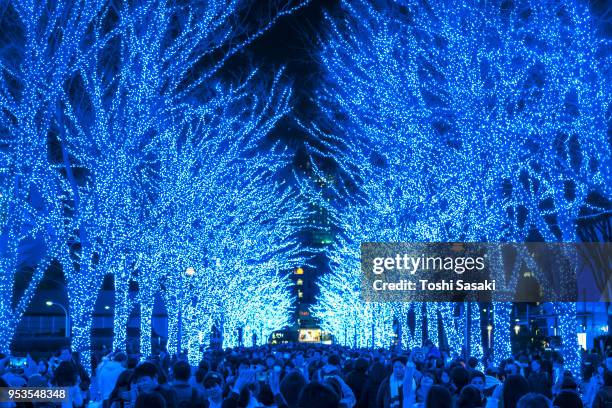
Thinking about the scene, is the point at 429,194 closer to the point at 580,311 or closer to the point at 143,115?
the point at 143,115

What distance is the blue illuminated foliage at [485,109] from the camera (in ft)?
47.6

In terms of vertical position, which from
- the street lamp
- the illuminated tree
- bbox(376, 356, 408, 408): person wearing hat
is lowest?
bbox(376, 356, 408, 408): person wearing hat

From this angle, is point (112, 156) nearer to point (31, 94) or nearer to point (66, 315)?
point (31, 94)

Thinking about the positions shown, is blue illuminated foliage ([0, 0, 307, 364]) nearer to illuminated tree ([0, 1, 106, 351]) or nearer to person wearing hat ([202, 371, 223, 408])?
illuminated tree ([0, 1, 106, 351])

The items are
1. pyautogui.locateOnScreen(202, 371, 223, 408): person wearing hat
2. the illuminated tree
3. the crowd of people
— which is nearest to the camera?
the crowd of people

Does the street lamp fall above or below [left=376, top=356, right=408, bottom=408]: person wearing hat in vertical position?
above

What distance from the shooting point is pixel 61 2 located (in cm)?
1580

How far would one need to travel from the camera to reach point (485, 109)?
727 inches

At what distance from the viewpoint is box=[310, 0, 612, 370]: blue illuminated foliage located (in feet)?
47.6

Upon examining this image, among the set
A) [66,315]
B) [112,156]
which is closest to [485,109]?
[112,156]

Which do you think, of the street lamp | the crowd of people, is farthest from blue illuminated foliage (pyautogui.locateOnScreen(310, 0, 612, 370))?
the street lamp

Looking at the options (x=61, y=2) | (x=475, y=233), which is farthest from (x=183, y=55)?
(x=475, y=233)

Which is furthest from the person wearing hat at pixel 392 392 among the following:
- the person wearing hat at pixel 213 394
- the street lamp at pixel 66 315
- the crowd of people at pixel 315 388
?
the street lamp at pixel 66 315

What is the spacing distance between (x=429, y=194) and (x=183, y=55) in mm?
10998
